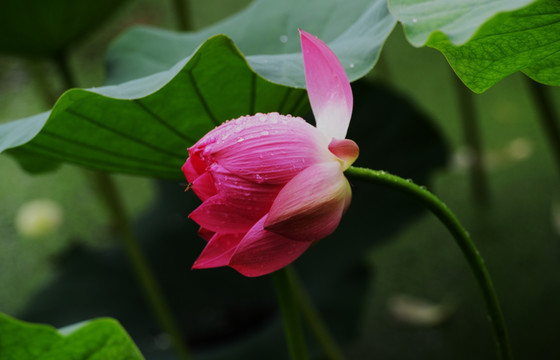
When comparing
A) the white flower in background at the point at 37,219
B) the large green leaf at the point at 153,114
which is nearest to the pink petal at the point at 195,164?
the large green leaf at the point at 153,114

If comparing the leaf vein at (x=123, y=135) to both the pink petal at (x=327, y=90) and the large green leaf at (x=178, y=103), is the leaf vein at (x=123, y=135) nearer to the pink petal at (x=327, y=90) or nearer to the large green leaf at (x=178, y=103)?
A: the large green leaf at (x=178, y=103)

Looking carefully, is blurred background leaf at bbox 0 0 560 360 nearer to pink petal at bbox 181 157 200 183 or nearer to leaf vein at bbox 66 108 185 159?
leaf vein at bbox 66 108 185 159

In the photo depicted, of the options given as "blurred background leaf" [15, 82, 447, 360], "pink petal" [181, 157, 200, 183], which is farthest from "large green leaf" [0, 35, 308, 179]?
"blurred background leaf" [15, 82, 447, 360]

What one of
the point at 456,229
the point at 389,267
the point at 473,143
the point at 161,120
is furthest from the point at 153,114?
the point at 389,267

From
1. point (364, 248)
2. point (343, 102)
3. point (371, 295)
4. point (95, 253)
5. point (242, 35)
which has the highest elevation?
point (242, 35)

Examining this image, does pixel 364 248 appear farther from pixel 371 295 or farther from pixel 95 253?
pixel 95 253

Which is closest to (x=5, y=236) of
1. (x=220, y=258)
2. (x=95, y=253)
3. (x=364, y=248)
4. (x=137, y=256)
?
(x=95, y=253)
